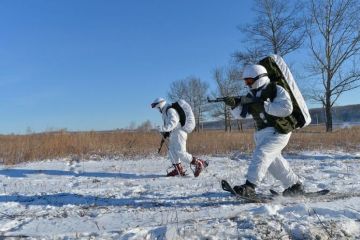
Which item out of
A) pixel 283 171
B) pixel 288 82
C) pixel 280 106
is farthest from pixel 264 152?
pixel 288 82

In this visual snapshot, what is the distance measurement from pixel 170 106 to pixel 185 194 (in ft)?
9.95

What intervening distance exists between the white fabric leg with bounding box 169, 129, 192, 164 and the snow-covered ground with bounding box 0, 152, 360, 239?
1.62 feet

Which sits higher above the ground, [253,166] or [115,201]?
[253,166]

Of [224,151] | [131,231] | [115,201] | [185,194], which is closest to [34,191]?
[115,201]

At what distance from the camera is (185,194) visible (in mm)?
5988

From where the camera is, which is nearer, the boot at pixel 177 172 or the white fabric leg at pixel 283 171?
the white fabric leg at pixel 283 171

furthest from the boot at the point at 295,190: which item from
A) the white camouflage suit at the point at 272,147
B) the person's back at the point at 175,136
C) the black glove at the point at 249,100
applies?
the person's back at the point at 175,136

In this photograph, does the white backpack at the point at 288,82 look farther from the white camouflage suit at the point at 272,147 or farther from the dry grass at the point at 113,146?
the dry grass at the point at 113,146

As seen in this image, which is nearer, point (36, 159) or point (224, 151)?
point (36, 159)

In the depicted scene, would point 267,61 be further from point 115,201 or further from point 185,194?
point 115,201

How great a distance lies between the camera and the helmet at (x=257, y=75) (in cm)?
531

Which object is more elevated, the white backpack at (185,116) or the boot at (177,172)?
the white backpack at (185,116)

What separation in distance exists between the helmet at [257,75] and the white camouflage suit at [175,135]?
3.22 m

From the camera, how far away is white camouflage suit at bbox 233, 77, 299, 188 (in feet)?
17.0
